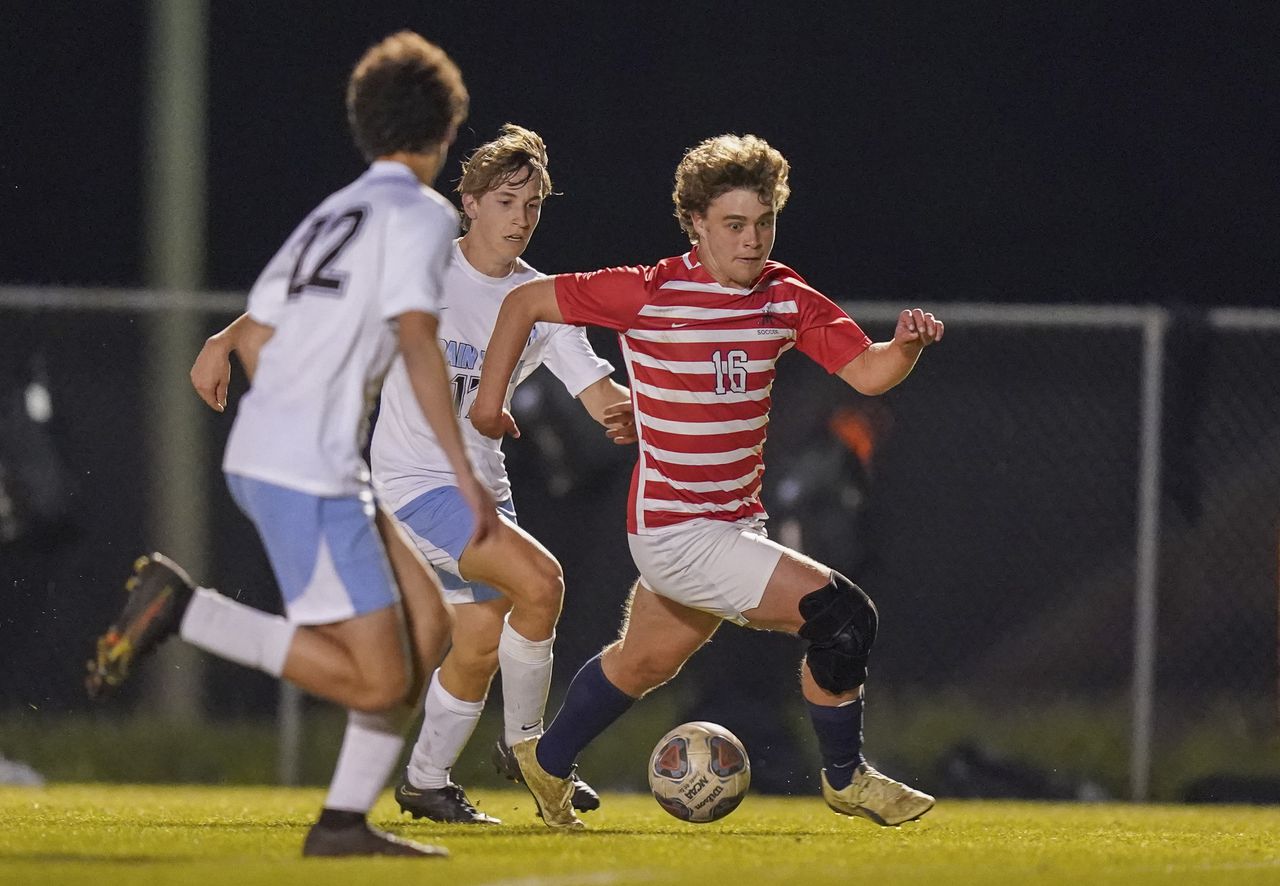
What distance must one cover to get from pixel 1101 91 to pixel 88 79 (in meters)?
6.90

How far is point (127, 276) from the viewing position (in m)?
13.4

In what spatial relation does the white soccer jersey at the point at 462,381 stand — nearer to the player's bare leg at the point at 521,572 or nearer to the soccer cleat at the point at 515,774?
the player's bare leg at the point at 521,572

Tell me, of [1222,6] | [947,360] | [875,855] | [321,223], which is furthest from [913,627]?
[1222,6]

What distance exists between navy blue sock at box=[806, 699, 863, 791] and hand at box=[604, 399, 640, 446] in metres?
1.00

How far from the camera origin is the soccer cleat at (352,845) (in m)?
4.77

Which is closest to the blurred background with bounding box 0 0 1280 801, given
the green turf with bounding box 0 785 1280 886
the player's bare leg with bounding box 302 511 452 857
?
the green turf with bounding box 0 785 1280 886

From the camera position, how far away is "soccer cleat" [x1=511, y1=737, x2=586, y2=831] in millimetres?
6230

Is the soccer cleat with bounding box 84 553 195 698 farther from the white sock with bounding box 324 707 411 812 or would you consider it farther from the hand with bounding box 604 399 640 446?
the hand with bounding box 604 399 640 446

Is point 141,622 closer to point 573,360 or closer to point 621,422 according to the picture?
point 621,422

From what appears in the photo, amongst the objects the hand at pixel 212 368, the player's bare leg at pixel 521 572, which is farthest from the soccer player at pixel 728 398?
the hand at pixel 212 368

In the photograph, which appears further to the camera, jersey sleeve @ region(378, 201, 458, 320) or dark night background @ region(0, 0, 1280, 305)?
dark night background @ region(0, 0, 1280, 305)

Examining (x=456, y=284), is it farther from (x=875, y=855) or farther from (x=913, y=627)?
(x=913, y=627)

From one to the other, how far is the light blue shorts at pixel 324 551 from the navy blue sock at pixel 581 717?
1546 mm

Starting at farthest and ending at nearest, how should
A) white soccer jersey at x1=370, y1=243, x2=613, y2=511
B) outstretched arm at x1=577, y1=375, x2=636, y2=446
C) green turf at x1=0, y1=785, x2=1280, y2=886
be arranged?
white soccer jersey at x1=370, y1=243, x2=613, y2=511, outstretched arm at x1=577, y1=375, x2=636, y2=446, green turf at x1=0, y1=785, x2=1280, y2=886
